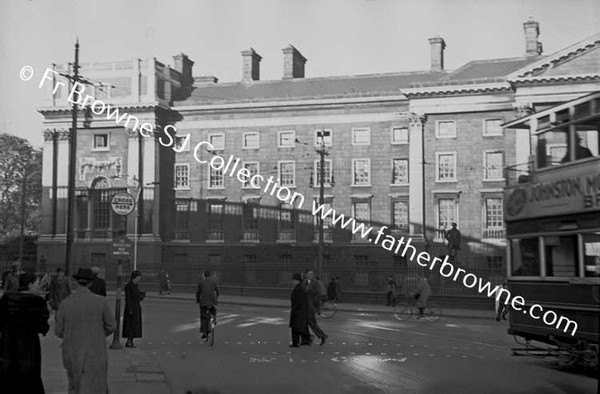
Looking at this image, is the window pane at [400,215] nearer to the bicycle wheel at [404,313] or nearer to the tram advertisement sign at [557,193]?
the bicycle wheel at [404,313]

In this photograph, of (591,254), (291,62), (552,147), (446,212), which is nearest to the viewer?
(591,254)

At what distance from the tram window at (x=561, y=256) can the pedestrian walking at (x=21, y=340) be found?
900 centimetres

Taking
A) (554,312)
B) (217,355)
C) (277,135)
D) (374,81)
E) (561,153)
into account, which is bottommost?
(217,355)

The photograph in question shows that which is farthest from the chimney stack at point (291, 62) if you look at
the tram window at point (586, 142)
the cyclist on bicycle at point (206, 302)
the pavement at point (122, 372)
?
the tram window at point (586, 142)

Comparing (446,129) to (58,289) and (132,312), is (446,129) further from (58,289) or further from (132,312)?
(132,312)

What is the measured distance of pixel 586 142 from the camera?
13.3 metres

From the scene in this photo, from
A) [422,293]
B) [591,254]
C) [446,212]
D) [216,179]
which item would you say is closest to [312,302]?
[591,254]

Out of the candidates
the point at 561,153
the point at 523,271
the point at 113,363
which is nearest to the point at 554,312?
the point at 523,271

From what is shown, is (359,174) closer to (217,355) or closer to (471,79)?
(471,79)

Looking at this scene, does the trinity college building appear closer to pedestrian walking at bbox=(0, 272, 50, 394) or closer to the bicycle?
the bicycle

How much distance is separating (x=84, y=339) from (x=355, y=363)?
739 centimetres

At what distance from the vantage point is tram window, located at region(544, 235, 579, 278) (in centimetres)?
1352

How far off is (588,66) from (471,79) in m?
8.18

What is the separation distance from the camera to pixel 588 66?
51.0 m
